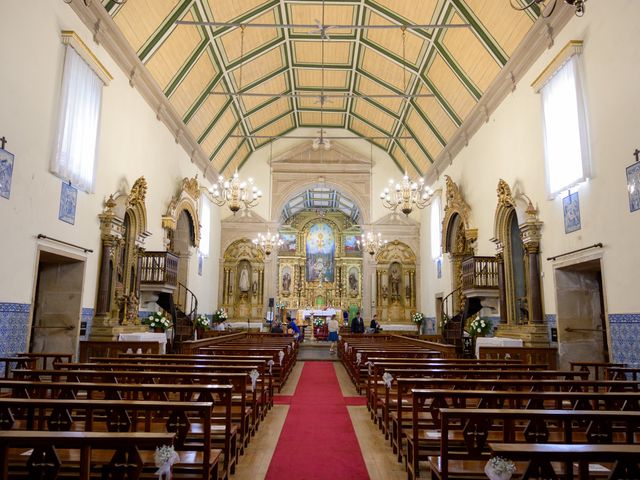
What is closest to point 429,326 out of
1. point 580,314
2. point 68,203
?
point 580,314

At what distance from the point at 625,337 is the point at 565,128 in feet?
12.7

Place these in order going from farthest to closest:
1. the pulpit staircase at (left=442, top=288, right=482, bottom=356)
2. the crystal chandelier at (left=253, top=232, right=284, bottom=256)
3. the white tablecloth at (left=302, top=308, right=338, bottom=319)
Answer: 1. the white tablecloth at (left=302, top=308, right=338, bottom=319)
2. the crystal chandelier at (left=253, top=232, right=284, bottom=256)
3. the pulpit staircase at (left=442, top=288, right=482, bottom=356)

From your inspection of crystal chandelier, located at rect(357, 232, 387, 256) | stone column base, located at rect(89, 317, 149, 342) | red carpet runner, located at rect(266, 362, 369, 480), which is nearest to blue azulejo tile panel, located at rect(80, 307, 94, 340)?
stone column base, located at rect(89, 317, 149, 342)

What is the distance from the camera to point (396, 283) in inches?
871

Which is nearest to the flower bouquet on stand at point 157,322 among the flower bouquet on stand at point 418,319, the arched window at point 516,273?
the arched window at point 516,273

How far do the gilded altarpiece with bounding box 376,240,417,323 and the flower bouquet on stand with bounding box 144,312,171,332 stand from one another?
36.7ft

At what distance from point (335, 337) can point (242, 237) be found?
6472 mm

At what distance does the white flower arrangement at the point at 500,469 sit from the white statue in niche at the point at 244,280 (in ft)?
67.3

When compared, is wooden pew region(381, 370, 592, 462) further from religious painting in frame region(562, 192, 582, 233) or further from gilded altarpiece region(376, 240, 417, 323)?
gilded altarpiece region(376, 240, 417, 323)

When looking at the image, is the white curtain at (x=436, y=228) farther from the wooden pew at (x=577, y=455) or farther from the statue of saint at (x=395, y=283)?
the wooden pew at (x=577, y=455)

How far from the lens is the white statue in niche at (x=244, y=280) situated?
73.6 feet

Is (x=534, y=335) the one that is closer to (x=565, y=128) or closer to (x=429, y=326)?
(x=565, y=128)

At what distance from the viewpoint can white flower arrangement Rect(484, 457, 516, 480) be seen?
7.38 ft

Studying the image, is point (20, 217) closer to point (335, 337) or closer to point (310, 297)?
point (335, 337)
